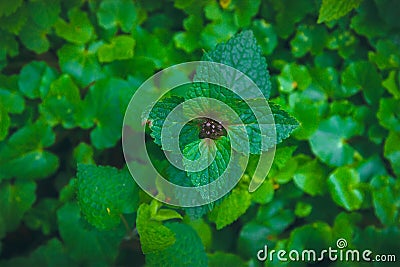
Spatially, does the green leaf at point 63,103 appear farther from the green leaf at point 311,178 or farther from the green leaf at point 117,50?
the green leaf at point 311,178

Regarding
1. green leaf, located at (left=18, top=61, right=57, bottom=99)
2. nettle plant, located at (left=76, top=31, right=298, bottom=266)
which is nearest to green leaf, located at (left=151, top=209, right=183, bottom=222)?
nettle plant, located at (left=76, top=31, right=298, bottom=266)

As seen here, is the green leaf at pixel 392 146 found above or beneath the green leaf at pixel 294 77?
beneath

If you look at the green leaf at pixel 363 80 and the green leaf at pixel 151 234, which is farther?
the green leaf at pixel 363 80

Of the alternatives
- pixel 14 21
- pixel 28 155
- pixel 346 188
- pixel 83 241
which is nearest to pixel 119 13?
pixel 14 21

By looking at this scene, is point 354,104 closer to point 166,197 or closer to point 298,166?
point 298,166

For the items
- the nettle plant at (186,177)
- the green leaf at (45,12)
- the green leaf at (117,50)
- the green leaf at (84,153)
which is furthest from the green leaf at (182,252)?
the green leaf at (45,12)

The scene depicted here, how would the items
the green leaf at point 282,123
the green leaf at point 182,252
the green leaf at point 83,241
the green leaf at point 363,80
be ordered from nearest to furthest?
the green leaf at point 282,123 < the green leaf at point 182,252 < the green leaf at point 83,241 < the green leaf at point 363,80

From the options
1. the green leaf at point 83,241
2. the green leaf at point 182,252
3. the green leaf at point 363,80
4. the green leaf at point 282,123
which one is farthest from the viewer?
the green leaf at point 363,80
